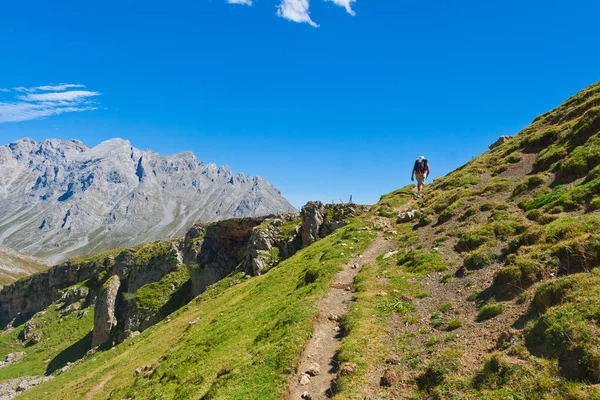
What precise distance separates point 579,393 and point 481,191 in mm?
29377

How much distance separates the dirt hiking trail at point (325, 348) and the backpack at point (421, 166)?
22.7 metres

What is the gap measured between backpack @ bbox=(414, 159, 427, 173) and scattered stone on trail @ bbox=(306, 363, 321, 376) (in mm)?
35071

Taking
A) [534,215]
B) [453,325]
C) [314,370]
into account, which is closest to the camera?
[314,370]

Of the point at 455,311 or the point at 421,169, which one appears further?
the point at 421,169

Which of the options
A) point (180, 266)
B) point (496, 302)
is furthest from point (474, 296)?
point (180, 266)

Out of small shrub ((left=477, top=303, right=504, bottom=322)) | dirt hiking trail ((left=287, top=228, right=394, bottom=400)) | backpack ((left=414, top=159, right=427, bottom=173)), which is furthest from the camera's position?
backpack ((left=414, top=159, right=427, bottom=173))

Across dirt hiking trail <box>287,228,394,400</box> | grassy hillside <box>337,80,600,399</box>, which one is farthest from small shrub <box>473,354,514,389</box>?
dirt hiking trail <box>287,228,394,400</box>

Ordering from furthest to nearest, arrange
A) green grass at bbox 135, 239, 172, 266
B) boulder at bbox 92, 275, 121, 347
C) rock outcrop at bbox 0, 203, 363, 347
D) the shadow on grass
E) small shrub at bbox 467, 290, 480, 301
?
1. green grass at bbox 135, 239, 172, 266
2. boulder at bbox 92, 275, 121, 347
3. the shadow on grass
4. rock outcrop at bbox 0, 203, 363, 347
5. small shrub at bbox 467, 290, 480, 301

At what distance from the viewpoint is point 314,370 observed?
15.6 metres

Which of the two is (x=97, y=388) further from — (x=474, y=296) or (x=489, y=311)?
(x=489, y=311)

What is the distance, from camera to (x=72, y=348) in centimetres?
8819

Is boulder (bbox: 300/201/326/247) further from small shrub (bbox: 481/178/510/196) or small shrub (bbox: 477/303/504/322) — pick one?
small shrub (bbox: 477/303/504/322)

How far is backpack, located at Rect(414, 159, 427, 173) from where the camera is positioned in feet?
145

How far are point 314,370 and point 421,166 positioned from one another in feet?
117
